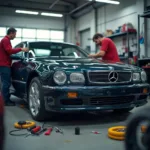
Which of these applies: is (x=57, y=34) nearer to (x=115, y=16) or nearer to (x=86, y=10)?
(x=86, y=10)

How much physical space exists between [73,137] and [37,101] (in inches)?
37.4

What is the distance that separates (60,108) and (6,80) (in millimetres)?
2125

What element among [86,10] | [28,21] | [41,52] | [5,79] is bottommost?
[5,79]

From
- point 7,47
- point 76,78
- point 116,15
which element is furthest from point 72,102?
point 116,15

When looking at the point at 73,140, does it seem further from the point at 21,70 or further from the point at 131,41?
the point at 131,41

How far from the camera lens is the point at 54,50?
4.57 metres

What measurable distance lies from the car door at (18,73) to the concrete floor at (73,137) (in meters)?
0.64

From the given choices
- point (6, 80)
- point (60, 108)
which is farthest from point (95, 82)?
point (6, 80)

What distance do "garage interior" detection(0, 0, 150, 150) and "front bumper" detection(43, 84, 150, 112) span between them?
0.28 m

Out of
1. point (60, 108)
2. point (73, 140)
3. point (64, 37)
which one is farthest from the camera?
point (64, 37)

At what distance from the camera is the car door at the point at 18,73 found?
431 centimetres

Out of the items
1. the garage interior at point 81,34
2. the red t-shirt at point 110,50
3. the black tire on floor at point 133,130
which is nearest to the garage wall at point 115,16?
the garage interior at point 81,34

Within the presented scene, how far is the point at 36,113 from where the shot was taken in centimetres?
358

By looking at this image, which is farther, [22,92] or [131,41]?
[131,41]
